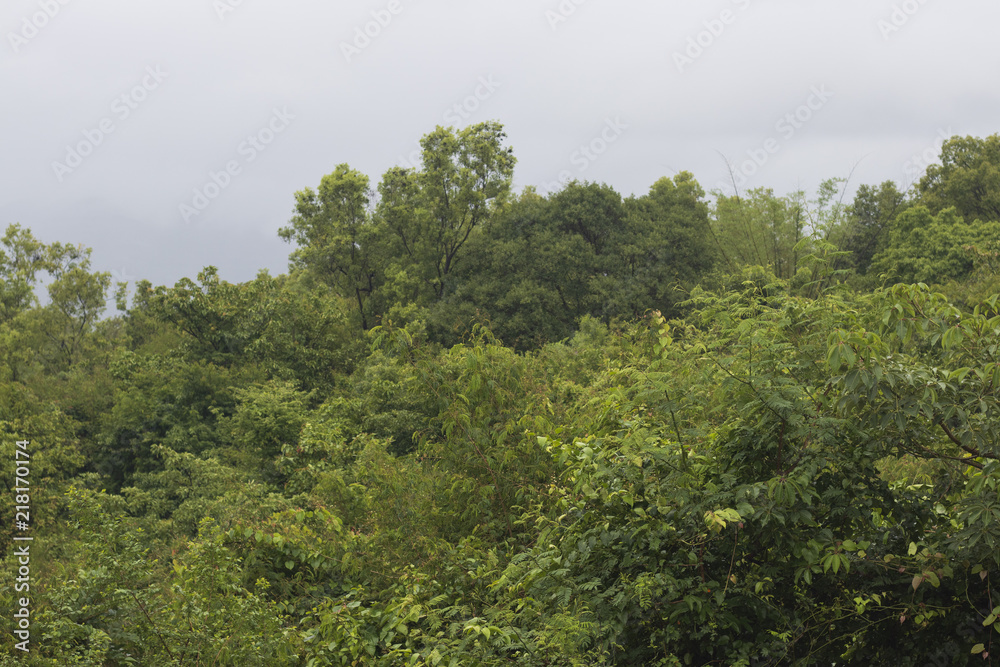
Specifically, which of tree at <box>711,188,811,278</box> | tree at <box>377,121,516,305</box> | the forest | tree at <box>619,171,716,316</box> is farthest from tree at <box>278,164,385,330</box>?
the forest

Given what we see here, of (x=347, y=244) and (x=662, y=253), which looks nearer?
(x=662, y=253)

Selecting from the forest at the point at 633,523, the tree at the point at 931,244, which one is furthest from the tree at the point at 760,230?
the forest at the point at 633,523

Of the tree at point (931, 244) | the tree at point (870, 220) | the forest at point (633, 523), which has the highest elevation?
the tree at point (870, 220)

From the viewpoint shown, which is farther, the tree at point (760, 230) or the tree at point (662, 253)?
the tree at point (662, 253)

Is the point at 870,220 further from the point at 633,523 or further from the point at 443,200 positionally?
the point at 633,523

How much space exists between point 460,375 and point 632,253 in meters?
17.5

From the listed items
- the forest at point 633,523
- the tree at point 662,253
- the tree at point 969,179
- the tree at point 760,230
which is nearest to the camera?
the forest at point 633,523

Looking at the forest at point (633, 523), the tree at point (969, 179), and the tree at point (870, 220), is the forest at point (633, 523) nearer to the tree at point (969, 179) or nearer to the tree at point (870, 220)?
the tree at point (870, 220)

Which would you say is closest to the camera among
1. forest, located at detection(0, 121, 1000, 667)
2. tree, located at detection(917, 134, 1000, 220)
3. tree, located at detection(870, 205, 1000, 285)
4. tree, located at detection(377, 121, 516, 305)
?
forest, located at detection(0, 121, 1000, 667)

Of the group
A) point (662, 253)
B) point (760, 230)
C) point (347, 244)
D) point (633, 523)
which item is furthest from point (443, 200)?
point (633, 523)

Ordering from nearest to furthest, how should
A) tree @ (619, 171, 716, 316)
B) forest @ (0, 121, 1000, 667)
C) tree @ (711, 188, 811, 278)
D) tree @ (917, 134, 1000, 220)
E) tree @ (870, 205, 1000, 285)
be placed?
forest @ (0, 121, 1000, 667)
tree @ (711, 188, 811, 278)
tree @ (619, 171, 716, 316)
tree @ (870, 205, 1000, 285)
tree @ (917, 134, 1000, 220)

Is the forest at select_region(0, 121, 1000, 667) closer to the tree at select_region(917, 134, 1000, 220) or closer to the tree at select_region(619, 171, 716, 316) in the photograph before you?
the tree at select_region(619, 171, 716, 316)

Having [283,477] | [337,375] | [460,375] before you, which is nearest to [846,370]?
[460,375]

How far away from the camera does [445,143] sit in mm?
24391
